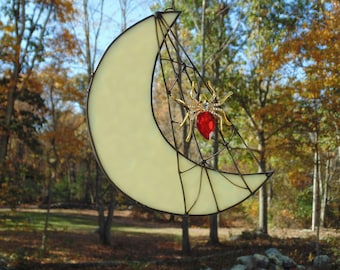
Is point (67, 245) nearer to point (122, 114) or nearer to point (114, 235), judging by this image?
point (114, 235)

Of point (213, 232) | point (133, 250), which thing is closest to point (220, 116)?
point (133, 250)

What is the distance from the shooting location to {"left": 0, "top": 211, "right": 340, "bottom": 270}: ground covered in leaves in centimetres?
862

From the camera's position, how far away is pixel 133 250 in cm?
1100

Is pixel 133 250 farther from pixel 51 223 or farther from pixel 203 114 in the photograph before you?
pixel 203 114

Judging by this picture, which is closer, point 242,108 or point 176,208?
point 176,208

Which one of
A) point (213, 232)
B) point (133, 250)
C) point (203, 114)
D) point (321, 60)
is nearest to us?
point (203, 114)

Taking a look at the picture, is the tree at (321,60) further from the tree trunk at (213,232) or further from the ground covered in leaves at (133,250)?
the tree trunk at (213,232)

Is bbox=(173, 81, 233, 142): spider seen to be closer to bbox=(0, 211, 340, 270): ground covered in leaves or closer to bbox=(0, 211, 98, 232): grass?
bbox=(0, 211, 340, 270): ground covered in leaves

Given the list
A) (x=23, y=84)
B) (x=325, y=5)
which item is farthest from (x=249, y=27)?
(x=23, y=84)

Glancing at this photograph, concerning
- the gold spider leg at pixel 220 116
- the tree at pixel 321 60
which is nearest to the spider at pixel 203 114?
the gold spider leg at pixel 220 116

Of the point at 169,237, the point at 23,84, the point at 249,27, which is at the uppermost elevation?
the point at 249,27

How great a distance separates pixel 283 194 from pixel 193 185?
1545 cm

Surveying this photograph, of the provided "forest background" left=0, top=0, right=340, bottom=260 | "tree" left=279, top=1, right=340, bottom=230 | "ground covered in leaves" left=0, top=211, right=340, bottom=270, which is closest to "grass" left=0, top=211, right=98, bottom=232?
"ground covered in leaves" left=0, top=211, right=340, bottom=270

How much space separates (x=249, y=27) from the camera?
436 inches
